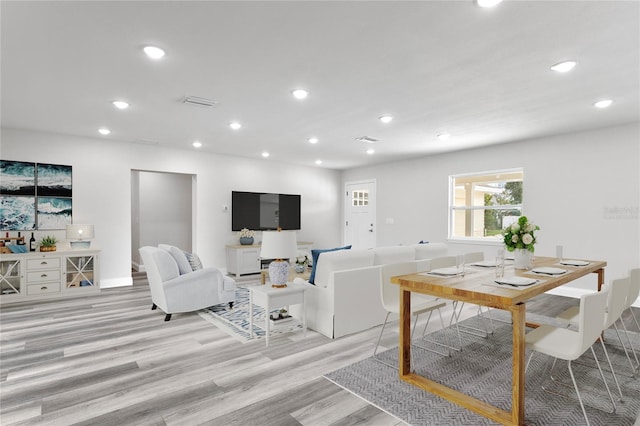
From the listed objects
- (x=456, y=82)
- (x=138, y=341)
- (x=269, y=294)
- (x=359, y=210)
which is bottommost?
(x=138, y=341)

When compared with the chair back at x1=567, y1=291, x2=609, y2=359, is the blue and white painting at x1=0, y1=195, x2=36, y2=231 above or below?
above

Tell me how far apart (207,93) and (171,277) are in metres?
2.13

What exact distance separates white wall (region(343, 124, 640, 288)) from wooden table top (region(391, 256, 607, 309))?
251cm

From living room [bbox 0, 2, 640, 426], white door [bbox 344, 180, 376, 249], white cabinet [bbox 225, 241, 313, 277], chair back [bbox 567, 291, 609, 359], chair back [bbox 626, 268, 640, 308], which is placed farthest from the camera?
white door [bbox 344, 180, 376, 249]

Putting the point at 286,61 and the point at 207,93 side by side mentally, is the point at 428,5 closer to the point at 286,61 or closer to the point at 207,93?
the point at 286,61

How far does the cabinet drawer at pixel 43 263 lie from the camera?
495 cm

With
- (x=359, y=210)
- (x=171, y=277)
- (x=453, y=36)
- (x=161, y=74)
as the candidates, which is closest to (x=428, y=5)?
(x=453, y=36)

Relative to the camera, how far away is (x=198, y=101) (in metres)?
3.90

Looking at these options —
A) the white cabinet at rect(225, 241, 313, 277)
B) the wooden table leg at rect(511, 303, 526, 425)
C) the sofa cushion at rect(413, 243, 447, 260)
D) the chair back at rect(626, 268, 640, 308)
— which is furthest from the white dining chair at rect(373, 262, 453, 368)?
the white cabinet at rect(225, 241, 313, 277)

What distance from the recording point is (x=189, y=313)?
4363mm

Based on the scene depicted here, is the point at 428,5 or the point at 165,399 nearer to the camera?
the point at 428,5

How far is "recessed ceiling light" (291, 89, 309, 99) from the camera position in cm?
358

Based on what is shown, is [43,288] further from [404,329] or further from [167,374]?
[404,329]

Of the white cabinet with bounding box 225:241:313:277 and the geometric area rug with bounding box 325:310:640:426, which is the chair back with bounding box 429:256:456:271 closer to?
the geometric area rug with bounding box 325:310:640:426
